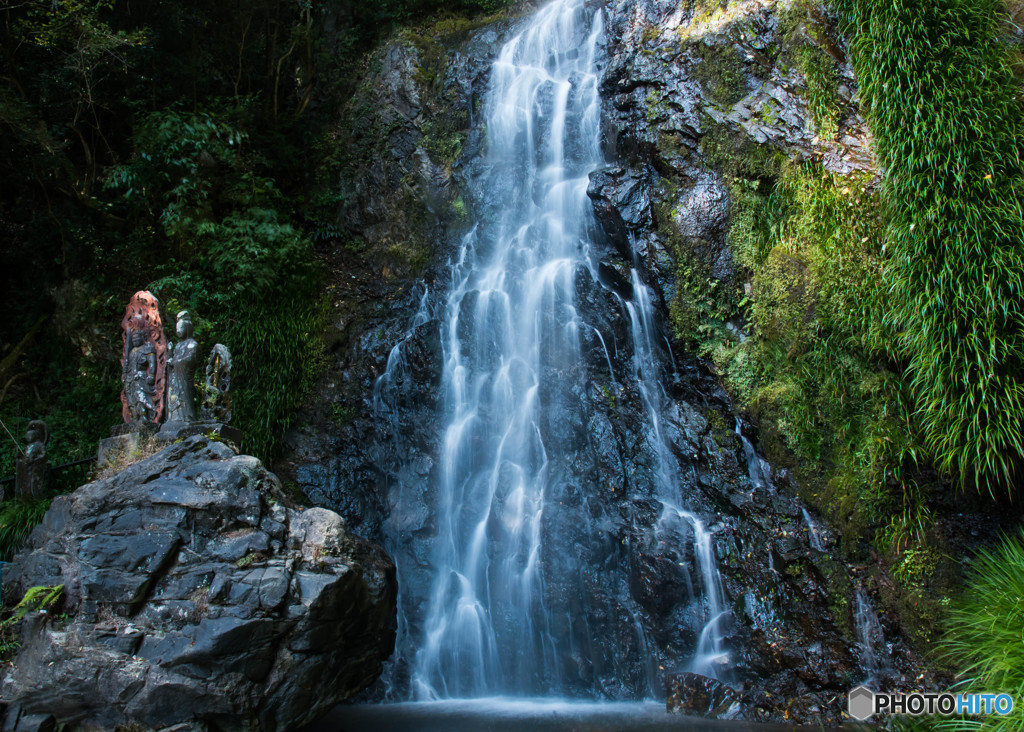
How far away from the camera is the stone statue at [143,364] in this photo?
7742mm

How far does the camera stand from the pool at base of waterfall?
6832 mm

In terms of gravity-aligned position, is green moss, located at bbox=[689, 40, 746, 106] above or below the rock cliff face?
above

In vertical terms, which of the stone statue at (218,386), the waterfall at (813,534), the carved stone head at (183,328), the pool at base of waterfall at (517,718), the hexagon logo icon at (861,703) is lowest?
the pool at base of waterfall at (517,718)

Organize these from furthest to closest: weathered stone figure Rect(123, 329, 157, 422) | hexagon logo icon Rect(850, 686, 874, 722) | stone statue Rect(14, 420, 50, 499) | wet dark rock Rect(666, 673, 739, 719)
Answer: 1. stone statue Rect(14, 420, 50, 499)
2. weathered stone figure Rect(123, 329, 157, 422)
3. wet dark rock Rect(666, 673, 739, 719)
4. hexagon logo icon Rect(850, 686, 874, 722)

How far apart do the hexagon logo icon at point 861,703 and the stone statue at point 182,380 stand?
810 centimetres

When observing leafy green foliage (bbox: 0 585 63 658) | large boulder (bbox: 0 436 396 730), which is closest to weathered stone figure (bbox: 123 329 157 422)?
large boulder (bbox: 0 436 396 730)

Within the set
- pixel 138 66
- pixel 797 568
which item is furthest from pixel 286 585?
pixel 138 66

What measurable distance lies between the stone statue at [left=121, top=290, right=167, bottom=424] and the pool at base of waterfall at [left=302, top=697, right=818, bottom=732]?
4.27 metres

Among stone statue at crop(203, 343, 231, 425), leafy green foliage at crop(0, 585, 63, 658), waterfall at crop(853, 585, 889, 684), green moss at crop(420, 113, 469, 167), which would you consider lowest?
waterfall at crop(853, 585, 889, 684)

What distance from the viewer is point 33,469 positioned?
956 cm

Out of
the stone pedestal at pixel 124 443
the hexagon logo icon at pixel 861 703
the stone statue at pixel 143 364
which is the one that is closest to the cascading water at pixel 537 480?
the hexagon logo icon at pixel 861 703

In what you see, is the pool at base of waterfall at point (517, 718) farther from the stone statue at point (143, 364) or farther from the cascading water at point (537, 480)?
the stone statue at point (143, 364)

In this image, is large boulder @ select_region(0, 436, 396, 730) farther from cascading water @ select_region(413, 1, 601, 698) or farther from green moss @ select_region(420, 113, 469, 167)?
green moss @ select_region(420, 113, 469, 167)

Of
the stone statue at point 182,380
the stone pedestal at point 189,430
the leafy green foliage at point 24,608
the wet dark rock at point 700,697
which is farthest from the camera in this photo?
the stone statue at point 182,380
